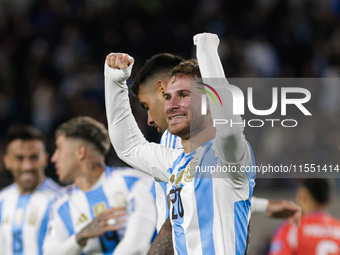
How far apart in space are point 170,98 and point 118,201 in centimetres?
219

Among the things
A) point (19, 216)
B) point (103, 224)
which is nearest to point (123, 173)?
point (103, 224)

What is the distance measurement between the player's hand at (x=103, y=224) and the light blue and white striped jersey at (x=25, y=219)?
1.31 metres

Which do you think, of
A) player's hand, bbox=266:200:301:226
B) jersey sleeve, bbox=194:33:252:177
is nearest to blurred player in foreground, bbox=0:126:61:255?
player's hand, bbox=266:200:301:226

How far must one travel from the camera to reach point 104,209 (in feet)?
17.6

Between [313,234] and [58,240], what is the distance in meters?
2.42

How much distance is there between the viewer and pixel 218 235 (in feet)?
10.1

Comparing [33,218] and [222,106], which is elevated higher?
[222,106]

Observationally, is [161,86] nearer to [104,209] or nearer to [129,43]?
[104,209]

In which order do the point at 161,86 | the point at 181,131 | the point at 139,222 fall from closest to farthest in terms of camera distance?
the point at 181,131
the point at 161,86
the point at 139,222

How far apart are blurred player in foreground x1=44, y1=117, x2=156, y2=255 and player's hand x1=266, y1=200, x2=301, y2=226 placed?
3.32 feet

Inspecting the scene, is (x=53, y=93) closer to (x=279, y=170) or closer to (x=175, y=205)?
(x=279, y=170)

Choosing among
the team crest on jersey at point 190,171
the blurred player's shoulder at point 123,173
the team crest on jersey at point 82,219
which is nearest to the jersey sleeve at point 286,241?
the blurred player's shoulder at point 123,173

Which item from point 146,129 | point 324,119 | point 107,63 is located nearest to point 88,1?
point 146,129

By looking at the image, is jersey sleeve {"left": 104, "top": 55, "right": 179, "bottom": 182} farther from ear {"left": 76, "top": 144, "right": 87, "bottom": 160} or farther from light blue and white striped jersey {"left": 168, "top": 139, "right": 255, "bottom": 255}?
ear {"left": 76, "top": 144, "right": 87, "bottom": 160}
